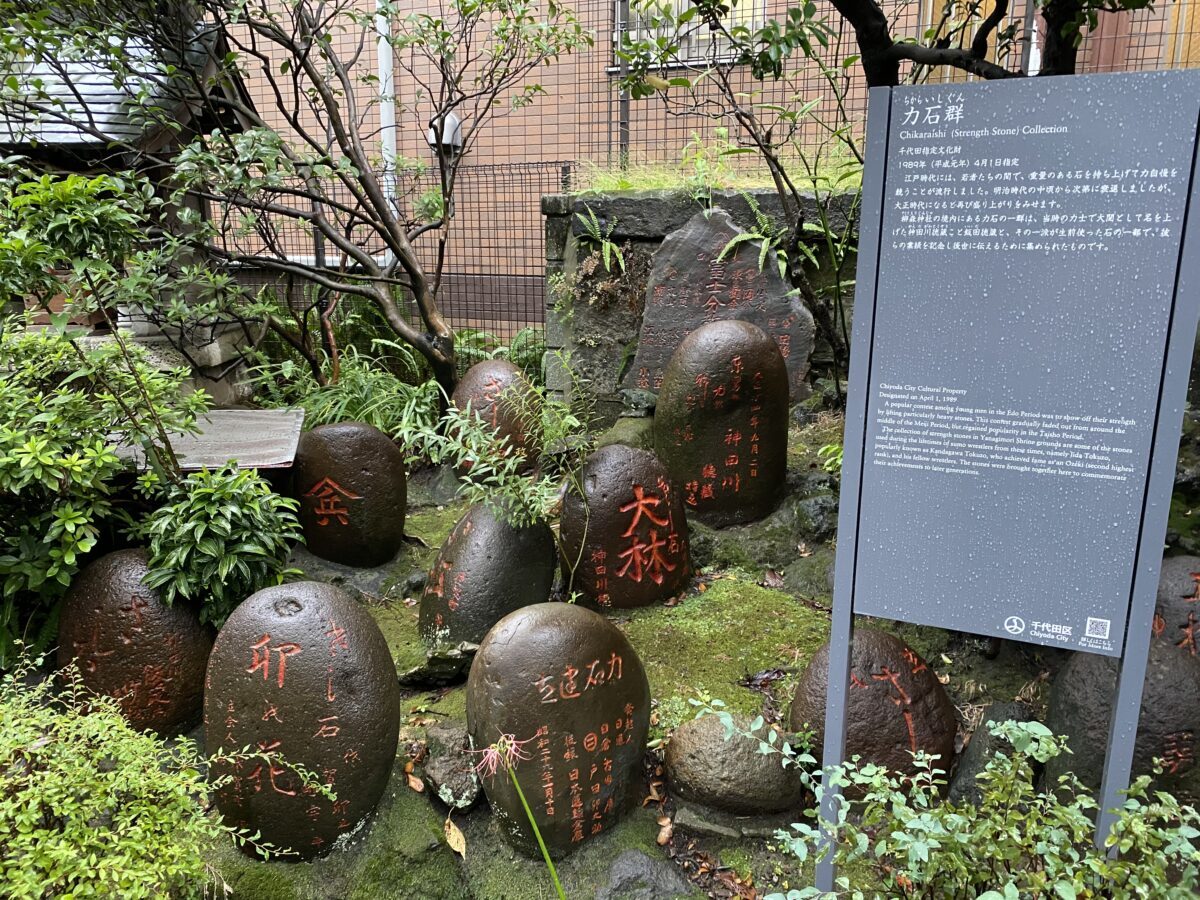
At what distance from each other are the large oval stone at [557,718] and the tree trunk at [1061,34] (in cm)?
268

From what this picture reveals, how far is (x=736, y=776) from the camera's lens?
10.1ft

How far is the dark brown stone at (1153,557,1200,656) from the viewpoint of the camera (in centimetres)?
315

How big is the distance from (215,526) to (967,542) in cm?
308

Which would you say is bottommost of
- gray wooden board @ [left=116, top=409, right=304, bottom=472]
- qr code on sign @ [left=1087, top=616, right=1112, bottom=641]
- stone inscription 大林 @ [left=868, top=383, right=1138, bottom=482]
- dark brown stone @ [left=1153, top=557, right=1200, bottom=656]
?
dark brown stone @ [left=1153, top=557, right=1200, bottom=656]

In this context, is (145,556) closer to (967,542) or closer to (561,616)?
(561,616)

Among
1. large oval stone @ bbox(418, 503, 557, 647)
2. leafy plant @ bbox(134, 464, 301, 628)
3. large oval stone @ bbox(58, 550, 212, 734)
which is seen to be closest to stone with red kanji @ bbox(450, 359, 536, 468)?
large oval stone @ bbox(418, 503, 557, 647)

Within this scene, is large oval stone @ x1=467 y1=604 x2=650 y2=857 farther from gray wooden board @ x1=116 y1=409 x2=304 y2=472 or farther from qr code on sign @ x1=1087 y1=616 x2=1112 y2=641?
gray wooden board @ x1=116 y1=409 x2=304 y2=472

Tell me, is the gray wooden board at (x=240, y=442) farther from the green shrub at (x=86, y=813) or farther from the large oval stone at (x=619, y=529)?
the green shrub at (x=86, y=813)

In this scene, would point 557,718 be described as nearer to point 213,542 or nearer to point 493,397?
point 213,542

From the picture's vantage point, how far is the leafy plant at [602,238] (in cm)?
666

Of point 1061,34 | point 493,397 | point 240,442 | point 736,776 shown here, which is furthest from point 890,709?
point 240,442

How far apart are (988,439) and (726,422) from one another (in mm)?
2908

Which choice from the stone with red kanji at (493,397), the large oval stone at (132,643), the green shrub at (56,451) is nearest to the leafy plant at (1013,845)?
the large oval stone at (132,643)

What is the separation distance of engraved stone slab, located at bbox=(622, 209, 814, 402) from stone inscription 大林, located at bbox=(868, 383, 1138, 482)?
3.99m
